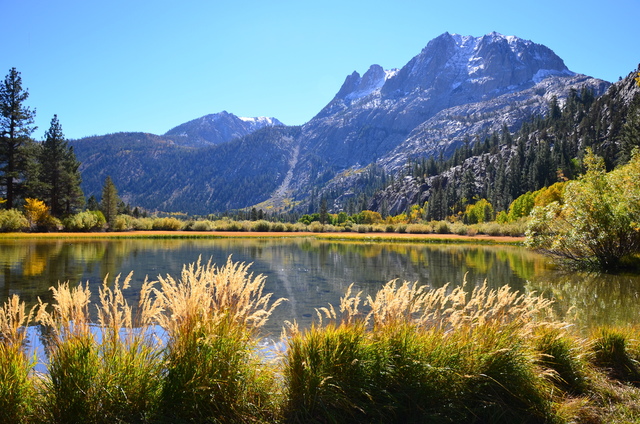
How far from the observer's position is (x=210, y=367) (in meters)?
3.68

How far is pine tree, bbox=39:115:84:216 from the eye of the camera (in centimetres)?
5769

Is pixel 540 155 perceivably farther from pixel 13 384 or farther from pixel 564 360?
pixel 13 384

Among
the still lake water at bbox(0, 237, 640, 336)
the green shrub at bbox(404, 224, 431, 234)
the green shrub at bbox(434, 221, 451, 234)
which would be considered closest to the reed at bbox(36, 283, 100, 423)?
the still lake water at bbox(0, 237, 640, 336)

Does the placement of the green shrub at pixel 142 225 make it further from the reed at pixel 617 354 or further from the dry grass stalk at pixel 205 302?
the reed at pixel 617 354

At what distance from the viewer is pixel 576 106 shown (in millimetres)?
135500

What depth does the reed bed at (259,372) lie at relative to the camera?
3.52 metres

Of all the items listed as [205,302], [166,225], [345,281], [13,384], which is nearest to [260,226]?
[166,225]

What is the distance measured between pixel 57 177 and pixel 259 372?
6621 centimetres

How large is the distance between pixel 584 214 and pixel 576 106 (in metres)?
142

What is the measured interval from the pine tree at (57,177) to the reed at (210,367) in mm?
63062

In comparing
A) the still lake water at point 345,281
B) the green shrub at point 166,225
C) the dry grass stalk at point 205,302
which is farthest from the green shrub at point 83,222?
the dry grass stalk at point 205,302

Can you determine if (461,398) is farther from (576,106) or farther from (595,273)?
(576,106)

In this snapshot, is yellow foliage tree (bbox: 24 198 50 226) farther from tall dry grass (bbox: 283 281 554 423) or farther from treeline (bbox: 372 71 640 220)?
treeline (bbox: 372 71 640 220)

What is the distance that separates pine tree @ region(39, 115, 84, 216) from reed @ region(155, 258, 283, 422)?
63062 millimetres
